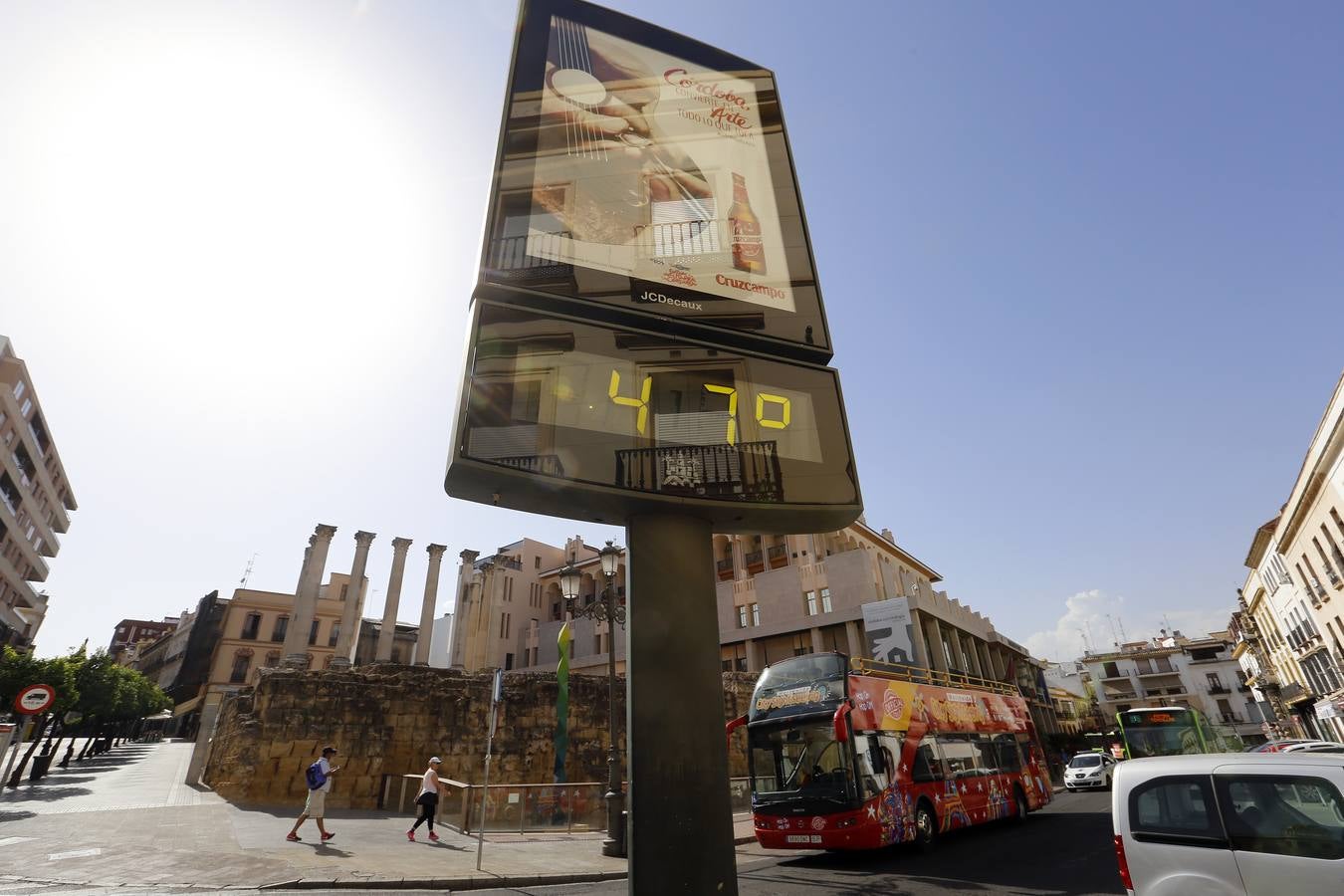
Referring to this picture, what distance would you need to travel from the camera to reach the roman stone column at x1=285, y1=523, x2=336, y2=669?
33.3 meters

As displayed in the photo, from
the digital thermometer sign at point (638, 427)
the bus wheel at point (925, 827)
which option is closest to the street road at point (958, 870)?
the bus wheel at point (925, 827)

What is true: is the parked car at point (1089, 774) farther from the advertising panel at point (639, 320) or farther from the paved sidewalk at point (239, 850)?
the advertising panel at point (639, 320)

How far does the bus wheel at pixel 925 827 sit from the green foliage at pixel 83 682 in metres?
30.1

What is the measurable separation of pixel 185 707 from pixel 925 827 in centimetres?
7172

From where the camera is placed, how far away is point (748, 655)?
135ft

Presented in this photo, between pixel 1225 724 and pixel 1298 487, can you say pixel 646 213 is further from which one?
pixel 1225 724

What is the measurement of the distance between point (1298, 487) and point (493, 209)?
4314 centimetres

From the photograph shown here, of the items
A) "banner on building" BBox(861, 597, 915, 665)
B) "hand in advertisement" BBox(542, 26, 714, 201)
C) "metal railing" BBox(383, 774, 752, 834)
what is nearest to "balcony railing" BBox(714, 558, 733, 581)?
"banner on building" BBox(861, 597, 915, 665)

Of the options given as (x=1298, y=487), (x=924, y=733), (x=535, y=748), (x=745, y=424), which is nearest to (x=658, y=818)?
(x=745, y=424)

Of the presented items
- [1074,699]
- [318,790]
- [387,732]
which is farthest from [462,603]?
[1074,699]

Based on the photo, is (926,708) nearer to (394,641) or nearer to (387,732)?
(387,732)

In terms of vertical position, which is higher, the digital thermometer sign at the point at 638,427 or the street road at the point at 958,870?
the digital thermometer sign at the point at 638,427

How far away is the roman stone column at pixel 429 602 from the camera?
128 ft

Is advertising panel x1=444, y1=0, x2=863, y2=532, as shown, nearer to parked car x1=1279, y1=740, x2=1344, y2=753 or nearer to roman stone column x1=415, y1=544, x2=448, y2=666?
parked car x1=1279, y1=740, x2=1344, y2=753
